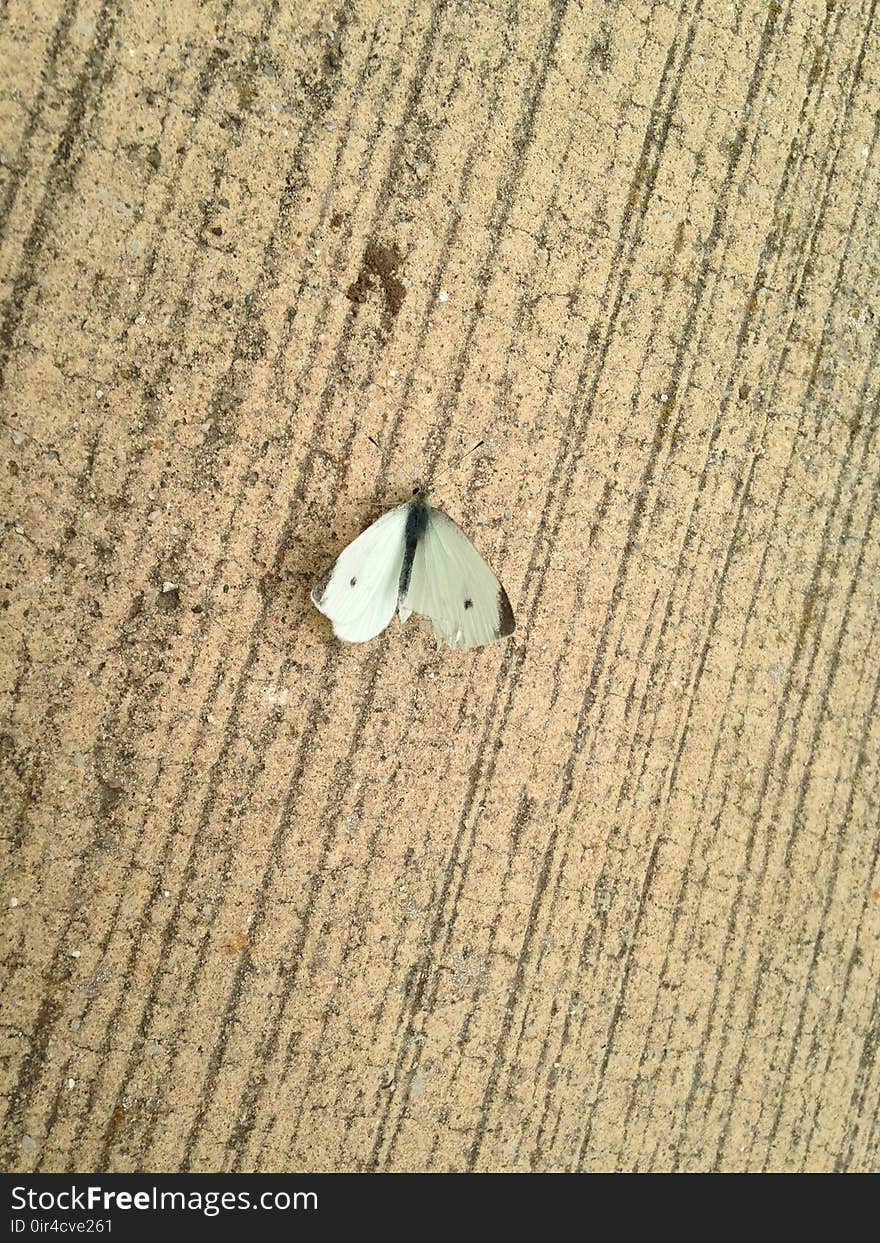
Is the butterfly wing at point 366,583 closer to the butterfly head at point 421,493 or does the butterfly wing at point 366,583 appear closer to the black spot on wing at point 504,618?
the butterfly head at point 421,493

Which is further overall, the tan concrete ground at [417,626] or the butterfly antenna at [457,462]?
the butterfly antenna at [457,462]

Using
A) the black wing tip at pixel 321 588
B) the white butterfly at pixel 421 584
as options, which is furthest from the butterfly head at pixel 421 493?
the black wing tip at pixel 321 588

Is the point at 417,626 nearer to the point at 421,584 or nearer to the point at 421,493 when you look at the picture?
the point at 421,584

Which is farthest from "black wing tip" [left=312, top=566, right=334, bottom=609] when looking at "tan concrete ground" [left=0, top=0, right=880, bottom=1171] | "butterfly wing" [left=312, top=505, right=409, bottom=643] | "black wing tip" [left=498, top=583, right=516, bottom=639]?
"black wing tip" [left=498, top=583, right=516, bottom=639]

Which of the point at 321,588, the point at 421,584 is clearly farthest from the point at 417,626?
the point at 321,588

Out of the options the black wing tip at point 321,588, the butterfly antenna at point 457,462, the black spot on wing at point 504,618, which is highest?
the butterfly antenna at point 457,462

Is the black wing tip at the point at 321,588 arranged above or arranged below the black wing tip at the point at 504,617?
below

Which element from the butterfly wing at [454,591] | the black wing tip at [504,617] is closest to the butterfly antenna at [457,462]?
the butterfly wing at [454,591]
